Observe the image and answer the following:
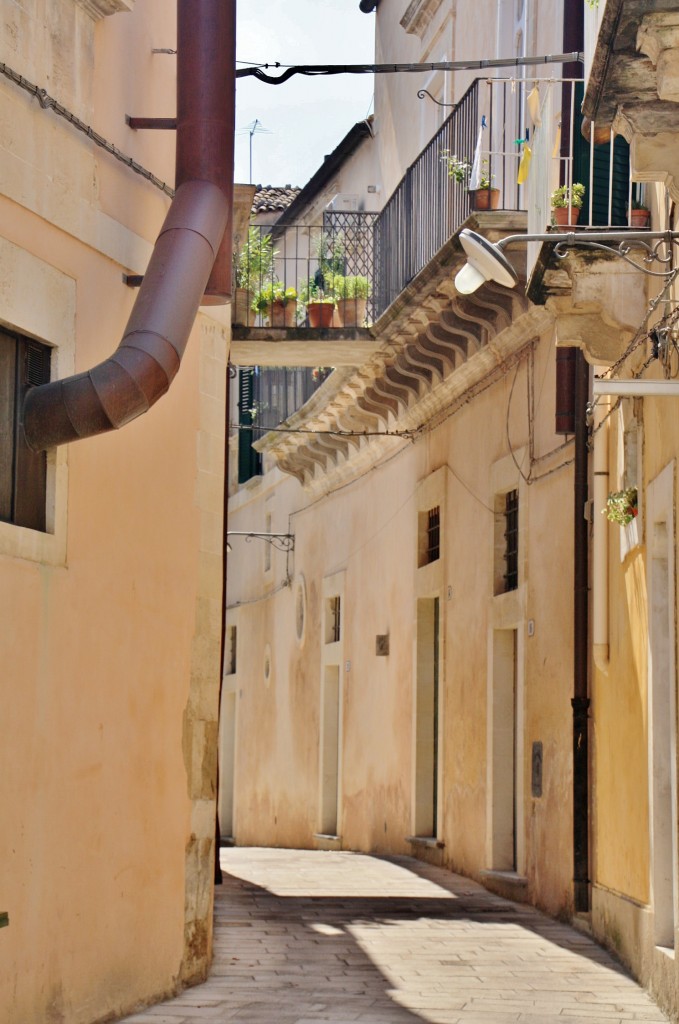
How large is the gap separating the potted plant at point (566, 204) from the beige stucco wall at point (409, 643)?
208 centimetres

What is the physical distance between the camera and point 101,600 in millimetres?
9078

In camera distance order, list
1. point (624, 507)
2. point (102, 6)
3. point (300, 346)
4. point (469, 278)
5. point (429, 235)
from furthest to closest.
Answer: point (300, 346), point (429, 235), point (624, 507), point (102, 6), point (469, 278)

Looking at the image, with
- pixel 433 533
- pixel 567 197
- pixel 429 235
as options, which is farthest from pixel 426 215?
pixel 567 197

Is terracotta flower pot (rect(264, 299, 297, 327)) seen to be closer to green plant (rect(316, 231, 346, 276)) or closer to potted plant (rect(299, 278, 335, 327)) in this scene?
potted plant (rect(299, 278, 335, 327))

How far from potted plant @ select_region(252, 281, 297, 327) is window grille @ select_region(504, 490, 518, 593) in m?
4.08

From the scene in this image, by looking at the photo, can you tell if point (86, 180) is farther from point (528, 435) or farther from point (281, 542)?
point (281, 542)

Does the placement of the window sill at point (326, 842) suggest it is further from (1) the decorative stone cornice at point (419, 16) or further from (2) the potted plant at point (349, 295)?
(1) the decorative stone cornice at point (419, 16)

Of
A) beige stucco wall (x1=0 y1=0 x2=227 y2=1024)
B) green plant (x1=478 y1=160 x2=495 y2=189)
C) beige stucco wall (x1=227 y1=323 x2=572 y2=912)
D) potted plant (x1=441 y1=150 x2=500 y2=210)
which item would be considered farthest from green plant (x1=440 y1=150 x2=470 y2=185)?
beige stucco wall (x1=0 y1=0 x2=227 y2=1024)

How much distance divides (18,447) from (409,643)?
1008 cm

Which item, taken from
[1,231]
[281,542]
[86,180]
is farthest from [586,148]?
[281,542]

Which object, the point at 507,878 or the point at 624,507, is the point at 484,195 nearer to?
the point at 624,507

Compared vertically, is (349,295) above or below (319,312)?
above

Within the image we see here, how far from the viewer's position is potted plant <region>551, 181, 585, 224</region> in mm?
11578

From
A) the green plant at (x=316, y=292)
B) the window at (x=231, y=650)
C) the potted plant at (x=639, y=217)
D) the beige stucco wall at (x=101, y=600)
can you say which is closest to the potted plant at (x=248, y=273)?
the green plant at (x=316, y=292)
